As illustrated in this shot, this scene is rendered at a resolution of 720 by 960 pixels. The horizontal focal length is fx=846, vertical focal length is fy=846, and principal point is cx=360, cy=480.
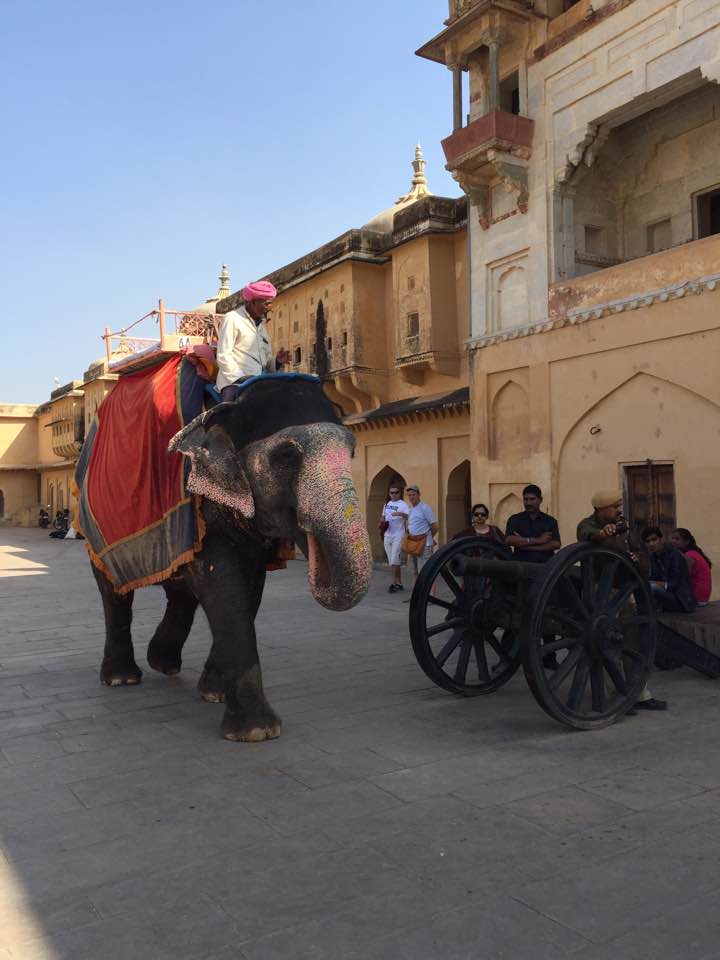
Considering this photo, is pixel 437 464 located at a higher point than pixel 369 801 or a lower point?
higher

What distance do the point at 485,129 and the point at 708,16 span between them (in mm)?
3656

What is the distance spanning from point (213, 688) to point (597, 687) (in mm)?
2614

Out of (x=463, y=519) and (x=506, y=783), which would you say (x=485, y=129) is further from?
(x=506, y=783)

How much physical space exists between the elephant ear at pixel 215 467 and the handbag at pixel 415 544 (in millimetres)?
6896

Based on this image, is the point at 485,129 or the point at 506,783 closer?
the point at 506,783

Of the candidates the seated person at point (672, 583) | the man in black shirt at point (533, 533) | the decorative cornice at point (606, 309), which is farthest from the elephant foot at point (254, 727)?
the decorative cornice at point (606, 309)

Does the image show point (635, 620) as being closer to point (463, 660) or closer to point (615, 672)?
point (615, 672)

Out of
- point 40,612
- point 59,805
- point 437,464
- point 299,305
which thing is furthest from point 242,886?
point 299,305

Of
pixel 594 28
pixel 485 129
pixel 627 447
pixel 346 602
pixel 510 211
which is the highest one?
pixel 594 28

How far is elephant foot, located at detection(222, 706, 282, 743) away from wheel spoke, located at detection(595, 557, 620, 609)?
205 cm

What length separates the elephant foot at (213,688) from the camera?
591 cm

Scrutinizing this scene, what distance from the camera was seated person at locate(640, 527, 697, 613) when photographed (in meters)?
6.92

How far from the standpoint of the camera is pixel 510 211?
13711 millimetres

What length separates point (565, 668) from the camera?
16.0 ft
